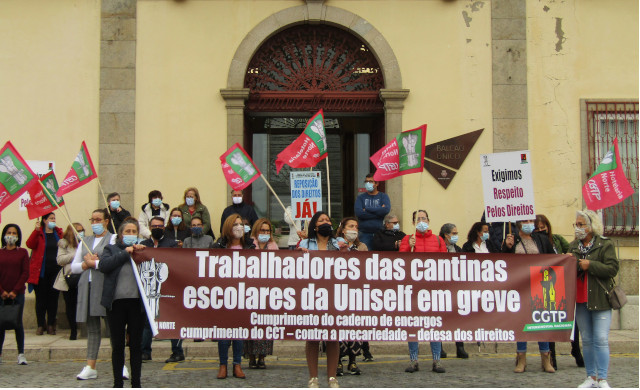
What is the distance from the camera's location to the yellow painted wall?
42.4 ft

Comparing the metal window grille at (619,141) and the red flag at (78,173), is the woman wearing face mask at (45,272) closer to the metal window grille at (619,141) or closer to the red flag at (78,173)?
the red flag at (78,173)

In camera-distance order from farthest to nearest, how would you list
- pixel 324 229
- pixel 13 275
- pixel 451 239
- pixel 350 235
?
pixel 451 239 → pixel 13 275 → pixel 350 235 → pixel 324 229

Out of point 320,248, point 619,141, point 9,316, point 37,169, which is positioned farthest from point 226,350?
point 619,141

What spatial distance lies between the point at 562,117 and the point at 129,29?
7.53 meters

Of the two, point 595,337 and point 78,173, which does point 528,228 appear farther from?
point 78,173

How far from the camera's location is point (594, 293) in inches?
310

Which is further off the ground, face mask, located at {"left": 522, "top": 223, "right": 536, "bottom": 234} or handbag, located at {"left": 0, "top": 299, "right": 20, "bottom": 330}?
face mask, located at {"left": 522, "top": 223, "right": 536, "bottom": 234}

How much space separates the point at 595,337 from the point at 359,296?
241 cm

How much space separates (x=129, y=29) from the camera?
1317cm

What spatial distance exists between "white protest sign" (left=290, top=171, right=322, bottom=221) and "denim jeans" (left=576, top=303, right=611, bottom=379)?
396 cm

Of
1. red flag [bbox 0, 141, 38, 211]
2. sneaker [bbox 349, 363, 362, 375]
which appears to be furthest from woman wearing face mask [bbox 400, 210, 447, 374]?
red flag [bbox 0, 141, 38, 211]

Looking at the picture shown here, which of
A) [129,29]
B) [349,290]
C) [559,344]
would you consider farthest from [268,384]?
[129,29]

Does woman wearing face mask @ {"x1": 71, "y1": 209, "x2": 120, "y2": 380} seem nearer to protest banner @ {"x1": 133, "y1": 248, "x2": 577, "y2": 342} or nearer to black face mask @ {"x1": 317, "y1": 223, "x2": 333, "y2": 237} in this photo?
protest banner @ {"x1": 133, "y1": 248, "x2": 577, "y2": 342}

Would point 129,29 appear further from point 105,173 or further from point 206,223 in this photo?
point 206,223
